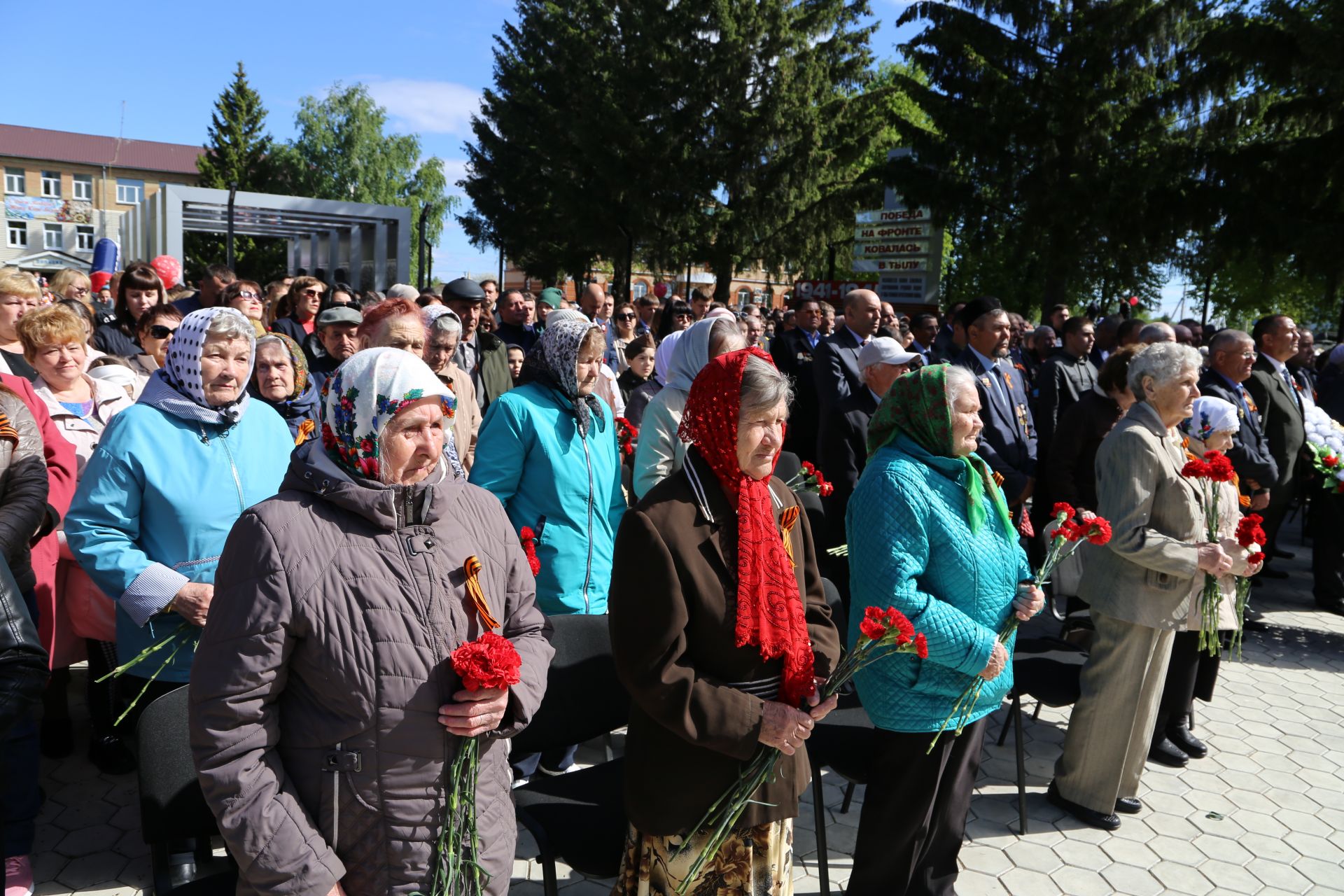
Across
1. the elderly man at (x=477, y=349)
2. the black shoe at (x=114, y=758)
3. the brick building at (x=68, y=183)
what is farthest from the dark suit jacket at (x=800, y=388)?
the brick building at (x=68, y=183)

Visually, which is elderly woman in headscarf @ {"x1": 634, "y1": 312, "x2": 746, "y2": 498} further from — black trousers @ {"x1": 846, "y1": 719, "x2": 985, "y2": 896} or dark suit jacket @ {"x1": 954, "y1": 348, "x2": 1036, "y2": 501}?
dark suit jacket @ {"x1": 954, "y1": 348, "x2": 1036, "y2": 501}

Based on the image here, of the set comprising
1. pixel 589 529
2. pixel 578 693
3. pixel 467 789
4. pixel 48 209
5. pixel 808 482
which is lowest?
pixel 578 693

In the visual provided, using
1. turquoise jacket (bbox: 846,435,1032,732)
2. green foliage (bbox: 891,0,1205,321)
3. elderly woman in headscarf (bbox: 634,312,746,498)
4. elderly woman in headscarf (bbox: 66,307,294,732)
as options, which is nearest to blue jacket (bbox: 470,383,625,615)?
elderly woman in headscarf (bbox: 634,312,746,498)

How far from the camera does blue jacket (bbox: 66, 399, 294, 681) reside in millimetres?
2805

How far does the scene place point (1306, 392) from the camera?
868 centimetres

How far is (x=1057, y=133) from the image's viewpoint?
23.5m

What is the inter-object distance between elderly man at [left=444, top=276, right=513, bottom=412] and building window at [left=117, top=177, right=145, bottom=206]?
3129 inches

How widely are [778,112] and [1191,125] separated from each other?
10823mm

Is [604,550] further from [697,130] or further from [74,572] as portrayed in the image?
[697,130]

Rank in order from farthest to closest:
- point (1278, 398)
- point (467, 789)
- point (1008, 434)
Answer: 1. point (1278, 398)
2. point (1008, 434)
3. point (467, 789)

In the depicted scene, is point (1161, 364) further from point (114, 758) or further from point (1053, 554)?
point (114, 758)

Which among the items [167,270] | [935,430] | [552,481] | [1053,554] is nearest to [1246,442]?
[1053,554]

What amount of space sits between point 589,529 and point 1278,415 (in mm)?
6630

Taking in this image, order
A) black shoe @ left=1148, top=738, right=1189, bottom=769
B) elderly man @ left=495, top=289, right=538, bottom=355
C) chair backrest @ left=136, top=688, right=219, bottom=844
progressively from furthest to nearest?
elderly man @ left=495, top=289, right=538, bottom=355 < black shoe @ left=1148, top=738, right=1189, bottom=769 < chair backrest @ left=136, top=688, right=219, bottom=844
